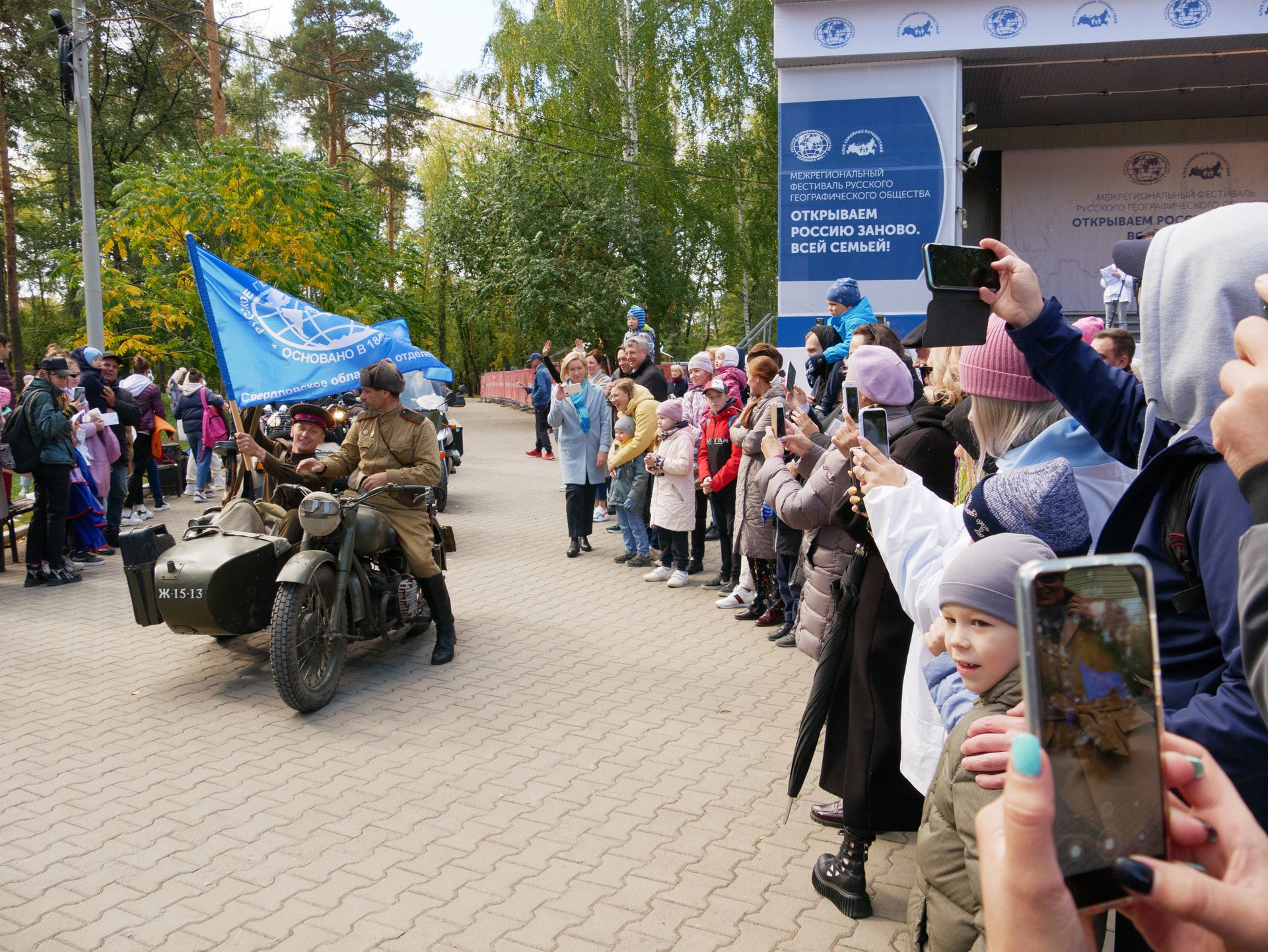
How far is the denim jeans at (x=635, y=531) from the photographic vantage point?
9.59 metres

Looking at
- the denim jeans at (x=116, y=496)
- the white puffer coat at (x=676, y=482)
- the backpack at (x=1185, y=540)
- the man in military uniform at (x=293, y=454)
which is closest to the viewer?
the backpack at (x=1185, y=540)

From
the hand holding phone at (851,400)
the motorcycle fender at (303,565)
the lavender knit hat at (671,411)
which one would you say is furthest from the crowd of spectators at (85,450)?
the hand holding phone at (851,400)

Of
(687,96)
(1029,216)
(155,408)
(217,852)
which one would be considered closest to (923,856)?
(217,852)

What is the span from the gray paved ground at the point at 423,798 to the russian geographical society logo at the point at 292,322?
2.00m

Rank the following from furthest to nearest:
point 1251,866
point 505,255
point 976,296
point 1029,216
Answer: point 505,255
point 1029,216
point 976,296
point 1251,866

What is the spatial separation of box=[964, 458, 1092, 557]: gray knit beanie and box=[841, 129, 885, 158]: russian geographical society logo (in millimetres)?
10167

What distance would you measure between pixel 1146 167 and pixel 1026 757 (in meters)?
21.6

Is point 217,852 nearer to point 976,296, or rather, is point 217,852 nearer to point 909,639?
point 909,639

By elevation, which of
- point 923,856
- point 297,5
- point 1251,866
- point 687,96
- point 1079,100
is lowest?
point 923,856

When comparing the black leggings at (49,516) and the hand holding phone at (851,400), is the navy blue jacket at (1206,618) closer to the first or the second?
the hand holding phone at (851,400)

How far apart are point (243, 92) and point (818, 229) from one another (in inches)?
974

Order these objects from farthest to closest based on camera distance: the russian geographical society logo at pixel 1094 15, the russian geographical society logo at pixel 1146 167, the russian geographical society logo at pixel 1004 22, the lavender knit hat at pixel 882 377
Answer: the russian geographical society logo at pixel 1146 167
the russian geographical society logo at pixel 1004 22
the russian geographical society logo at pixel 1094 15
the lavender knit hat at pixel 882 377

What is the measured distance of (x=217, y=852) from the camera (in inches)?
153

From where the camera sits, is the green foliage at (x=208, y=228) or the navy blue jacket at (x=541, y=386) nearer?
the navy blue jacket at (x=541, y=386)
